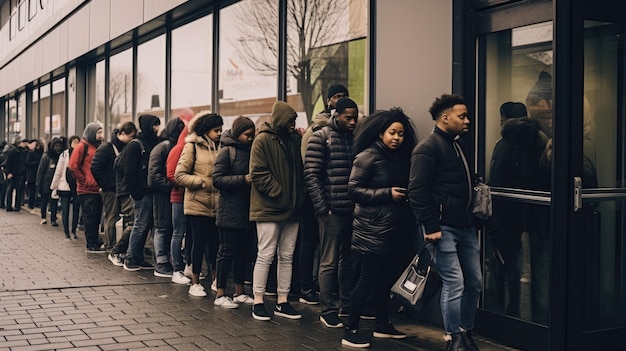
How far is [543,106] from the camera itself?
20.8ft

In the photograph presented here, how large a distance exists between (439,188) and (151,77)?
1021 centimetres

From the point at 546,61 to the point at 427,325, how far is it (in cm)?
247

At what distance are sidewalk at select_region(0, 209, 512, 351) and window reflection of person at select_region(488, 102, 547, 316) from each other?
1.80 feet

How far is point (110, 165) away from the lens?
1166 cm

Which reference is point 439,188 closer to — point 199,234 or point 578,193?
point 578,193

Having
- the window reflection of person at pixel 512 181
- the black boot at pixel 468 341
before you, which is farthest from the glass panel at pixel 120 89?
the black boot at pixel 468 341

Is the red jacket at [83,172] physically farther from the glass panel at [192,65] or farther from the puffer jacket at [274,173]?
the puffer jacket at [274,173]

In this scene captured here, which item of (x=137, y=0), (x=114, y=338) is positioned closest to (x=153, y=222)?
(x=114, y=338)

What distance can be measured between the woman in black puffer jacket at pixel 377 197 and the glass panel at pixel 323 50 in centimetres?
187

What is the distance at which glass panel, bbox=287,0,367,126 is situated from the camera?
345 inches

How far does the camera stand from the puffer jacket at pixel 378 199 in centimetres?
647

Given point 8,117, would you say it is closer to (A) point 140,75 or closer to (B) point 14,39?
(B) point 14,39

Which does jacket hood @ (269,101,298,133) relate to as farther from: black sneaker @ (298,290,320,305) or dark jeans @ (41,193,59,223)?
dark jeans @ (41,193,59,223)

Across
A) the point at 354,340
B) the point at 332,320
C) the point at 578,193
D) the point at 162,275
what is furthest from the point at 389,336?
the point at 162,275
